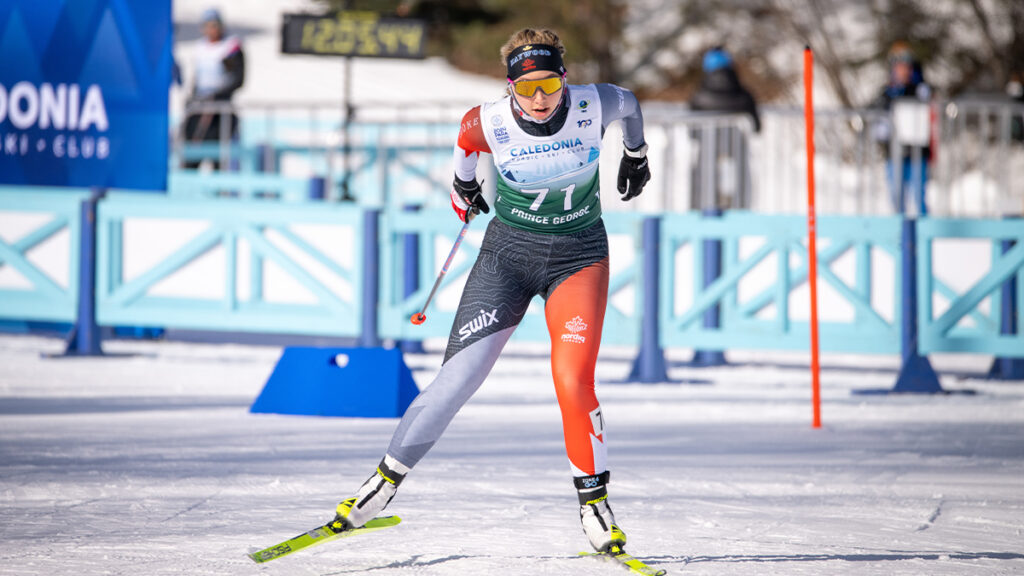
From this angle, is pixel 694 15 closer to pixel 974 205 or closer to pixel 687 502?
pixel 974 205

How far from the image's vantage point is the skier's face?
473 cm

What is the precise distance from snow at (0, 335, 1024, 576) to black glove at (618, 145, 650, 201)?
4.35ft

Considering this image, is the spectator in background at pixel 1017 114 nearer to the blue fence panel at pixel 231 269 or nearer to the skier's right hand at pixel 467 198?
the blue fence panel at pixel 231 269

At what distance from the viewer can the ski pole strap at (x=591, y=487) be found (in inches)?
181

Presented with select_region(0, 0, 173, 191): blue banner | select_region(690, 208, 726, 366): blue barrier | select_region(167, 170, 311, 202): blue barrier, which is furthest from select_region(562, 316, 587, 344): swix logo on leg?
select_region(167, 170, 311, 202): blue barrier

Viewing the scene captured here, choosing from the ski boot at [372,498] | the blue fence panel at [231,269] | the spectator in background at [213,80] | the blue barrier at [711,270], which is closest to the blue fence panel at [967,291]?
the blue barrier at [711,270]

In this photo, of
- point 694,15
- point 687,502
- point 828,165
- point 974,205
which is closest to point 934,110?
point 974,205

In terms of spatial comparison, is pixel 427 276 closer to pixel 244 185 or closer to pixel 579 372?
pixel 244 185

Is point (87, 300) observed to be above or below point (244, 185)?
below

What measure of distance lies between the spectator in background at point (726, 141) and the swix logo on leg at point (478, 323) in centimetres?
965

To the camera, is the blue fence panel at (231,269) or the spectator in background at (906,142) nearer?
the blue fence panel at (231,269)

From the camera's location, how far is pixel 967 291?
370 inches

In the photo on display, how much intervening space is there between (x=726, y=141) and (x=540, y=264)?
32.9 feet

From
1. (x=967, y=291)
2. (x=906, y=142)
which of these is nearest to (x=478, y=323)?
(x=967, y=291)
